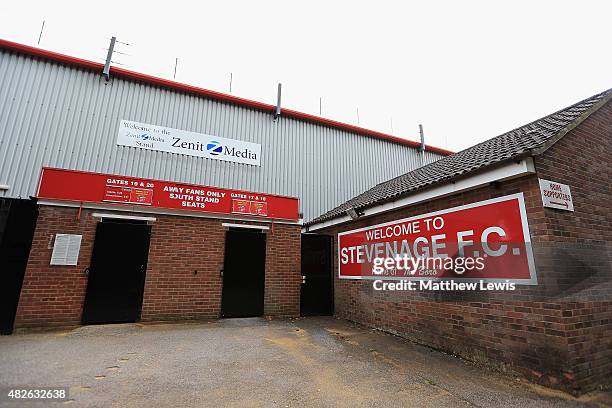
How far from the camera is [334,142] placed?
12234 millimetres

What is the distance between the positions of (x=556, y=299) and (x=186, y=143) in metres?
10.0

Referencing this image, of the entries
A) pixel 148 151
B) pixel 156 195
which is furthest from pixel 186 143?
pixel 156 195

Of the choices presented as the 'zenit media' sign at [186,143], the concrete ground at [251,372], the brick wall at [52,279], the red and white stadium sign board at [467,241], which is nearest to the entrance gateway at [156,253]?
the brick wall at [52,279]

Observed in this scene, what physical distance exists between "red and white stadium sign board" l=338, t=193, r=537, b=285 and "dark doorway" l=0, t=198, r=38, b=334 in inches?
306

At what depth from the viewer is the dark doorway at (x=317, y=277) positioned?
8773 millimetres

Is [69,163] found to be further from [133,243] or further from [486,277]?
[486,277]

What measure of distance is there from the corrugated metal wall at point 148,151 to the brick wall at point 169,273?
7.55 ft

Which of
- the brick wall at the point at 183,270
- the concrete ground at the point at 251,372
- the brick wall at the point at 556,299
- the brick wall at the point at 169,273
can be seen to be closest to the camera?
the concrete ground at the point at 251,372

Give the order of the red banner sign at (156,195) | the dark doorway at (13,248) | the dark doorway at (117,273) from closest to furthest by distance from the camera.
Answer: the dark doorway at (13,248), the dark doorway at (117,273), the red banner sign at (156,195)

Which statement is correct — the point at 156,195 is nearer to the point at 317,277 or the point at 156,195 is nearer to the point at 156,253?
the point at 156,253

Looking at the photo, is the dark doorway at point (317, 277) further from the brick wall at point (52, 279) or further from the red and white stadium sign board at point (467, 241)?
the brick wall at point (52, 279)

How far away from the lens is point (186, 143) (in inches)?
390

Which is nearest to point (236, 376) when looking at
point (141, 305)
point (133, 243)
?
point (141, 305)

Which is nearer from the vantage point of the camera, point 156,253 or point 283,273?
point 156,253
